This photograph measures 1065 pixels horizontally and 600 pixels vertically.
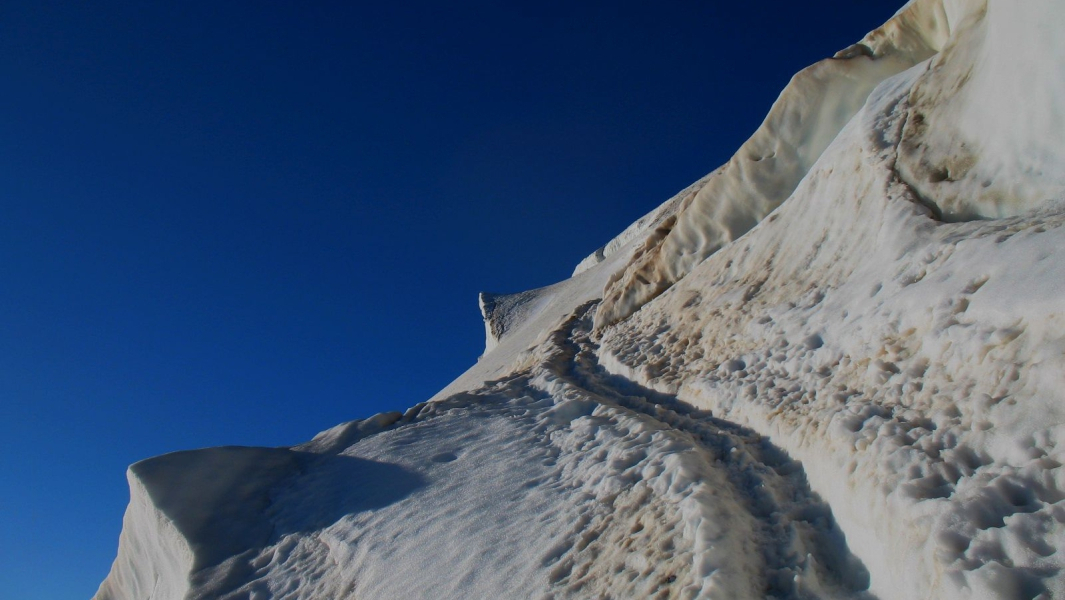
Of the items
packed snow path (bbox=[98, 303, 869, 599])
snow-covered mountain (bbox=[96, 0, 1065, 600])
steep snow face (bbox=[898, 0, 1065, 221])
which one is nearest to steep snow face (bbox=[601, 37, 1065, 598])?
snow-covered mountain (bbox=[96, 0, 1065, 600])

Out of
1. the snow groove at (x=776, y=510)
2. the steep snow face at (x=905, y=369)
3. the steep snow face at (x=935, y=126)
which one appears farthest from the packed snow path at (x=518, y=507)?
the steep snow face at (x=935, y=126)

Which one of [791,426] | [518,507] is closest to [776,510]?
[791,426]

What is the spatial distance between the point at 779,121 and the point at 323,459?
7.32 m

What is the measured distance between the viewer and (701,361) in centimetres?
756

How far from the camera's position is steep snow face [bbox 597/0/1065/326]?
5.08 metres

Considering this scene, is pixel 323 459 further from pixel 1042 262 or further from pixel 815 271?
pixel 1042 262

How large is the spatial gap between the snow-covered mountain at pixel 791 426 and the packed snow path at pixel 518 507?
0.02 metres

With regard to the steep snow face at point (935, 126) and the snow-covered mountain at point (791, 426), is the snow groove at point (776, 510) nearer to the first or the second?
the snow-covered mountain at point (791, 426)

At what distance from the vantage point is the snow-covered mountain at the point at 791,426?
3.49 m

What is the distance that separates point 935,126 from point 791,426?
3.25 m

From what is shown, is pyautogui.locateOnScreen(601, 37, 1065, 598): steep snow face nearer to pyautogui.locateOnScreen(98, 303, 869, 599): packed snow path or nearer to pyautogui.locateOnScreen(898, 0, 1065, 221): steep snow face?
pyautogui.locateOnScreen(898, 0, 1065, 221): steep snow face

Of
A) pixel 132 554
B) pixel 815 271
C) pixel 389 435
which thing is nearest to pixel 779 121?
pixel 815 271

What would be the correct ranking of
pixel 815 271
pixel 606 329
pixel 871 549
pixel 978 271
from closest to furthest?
pixel 871 549 → pixel 978 271 → pixel 815 271 → pixel 606 329

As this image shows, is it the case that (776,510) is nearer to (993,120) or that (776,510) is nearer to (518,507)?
(518,507)
